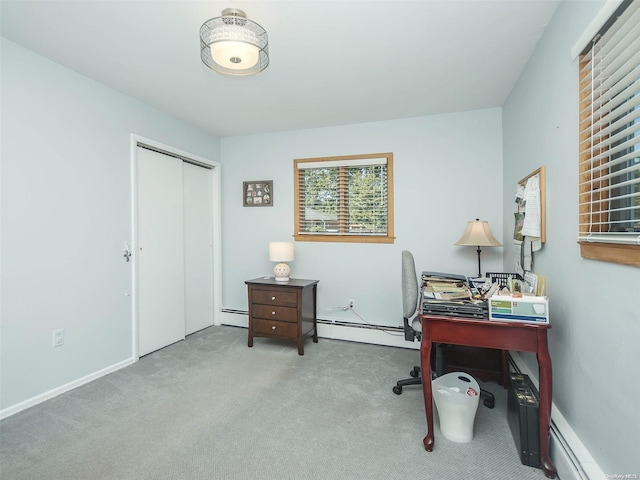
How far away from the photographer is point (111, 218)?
2768 mm

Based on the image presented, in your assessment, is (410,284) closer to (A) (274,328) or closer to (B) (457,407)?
(B) (457,407)

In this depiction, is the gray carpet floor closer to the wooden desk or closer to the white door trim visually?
the wooden desk

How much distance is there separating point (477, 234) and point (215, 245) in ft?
10.3

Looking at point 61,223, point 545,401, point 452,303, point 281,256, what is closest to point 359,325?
point 281,256

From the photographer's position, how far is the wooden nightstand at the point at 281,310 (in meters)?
3.22

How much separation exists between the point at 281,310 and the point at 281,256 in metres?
0.60

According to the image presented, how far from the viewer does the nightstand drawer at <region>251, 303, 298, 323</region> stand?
10.6ft

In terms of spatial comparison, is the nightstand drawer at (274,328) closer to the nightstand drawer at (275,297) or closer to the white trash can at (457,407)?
the nightstand drawer at (275,297)

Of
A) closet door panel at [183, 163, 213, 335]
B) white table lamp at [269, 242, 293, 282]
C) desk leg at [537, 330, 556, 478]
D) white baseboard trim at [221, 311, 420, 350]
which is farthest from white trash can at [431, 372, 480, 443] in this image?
closet door panel at [183, 163, 213, 335]

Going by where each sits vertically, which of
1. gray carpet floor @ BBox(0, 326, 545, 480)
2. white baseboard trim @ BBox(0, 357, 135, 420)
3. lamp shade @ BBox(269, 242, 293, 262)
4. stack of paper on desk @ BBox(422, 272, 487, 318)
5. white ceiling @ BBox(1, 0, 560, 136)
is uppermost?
white ceiling @ BBox(1, 0, 560, 136)

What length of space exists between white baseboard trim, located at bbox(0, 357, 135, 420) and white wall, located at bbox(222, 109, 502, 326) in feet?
5.09

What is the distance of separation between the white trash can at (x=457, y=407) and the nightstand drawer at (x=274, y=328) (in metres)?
1.65

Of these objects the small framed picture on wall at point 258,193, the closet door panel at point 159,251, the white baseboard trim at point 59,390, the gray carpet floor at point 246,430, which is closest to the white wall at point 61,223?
the white baseboard trim at point 59,390

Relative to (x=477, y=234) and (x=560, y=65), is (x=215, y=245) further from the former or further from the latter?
(x=560, y=65)
